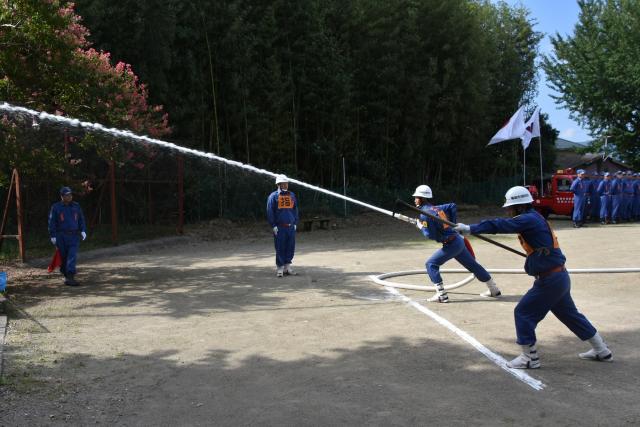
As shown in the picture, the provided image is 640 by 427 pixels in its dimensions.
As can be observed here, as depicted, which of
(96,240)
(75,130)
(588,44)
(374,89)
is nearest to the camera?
(75,130)

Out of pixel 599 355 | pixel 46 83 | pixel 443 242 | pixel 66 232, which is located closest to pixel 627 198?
pixel 443 242

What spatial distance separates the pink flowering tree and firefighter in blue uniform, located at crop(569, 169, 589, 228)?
636 inches

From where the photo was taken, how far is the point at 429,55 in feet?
92.2

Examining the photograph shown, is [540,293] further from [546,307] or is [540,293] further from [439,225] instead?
[439,225]

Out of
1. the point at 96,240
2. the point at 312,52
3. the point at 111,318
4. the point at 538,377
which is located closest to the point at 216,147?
the point at 312,52

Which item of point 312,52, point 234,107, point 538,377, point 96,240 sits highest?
point 312,52

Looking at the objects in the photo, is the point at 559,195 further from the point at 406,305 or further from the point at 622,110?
the point at 406,305

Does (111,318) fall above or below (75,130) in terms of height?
below

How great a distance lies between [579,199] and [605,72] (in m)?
12.3

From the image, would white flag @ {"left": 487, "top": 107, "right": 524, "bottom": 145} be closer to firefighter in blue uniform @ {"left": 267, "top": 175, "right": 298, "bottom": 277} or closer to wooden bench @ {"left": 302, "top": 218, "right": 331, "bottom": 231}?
wooden bench @ {"left": 302, "top": 218, "right": 331, "bottom": 231}

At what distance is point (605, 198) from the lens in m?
22.8

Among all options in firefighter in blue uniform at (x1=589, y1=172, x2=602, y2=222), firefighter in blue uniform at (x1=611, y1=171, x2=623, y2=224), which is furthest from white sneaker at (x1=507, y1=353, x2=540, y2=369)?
firefighter in blue uniform at (x1=611, y1=171, x2=623, y2=224)

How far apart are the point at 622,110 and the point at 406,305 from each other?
88.5 feet

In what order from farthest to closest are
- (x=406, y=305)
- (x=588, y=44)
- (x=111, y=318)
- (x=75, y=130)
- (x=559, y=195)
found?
(x=588, y=44)
(x=559, y=195)
(x=75, y=130)
(x=406, y=305)
(x=111, y=318)
